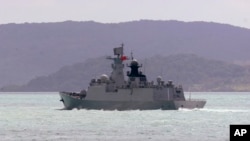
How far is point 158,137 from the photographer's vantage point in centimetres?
7469

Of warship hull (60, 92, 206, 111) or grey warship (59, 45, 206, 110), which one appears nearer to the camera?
grey warship (59, 45, 206, 110)

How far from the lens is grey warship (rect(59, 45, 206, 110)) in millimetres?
119125

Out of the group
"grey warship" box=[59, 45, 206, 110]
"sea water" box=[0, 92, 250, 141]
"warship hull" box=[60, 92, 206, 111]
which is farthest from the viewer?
"warship hull" box=[60, 92, 206, 111]

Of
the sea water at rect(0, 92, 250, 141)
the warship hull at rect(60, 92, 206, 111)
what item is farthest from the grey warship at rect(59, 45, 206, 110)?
the sea water at rect(0, 92, 250, 141)

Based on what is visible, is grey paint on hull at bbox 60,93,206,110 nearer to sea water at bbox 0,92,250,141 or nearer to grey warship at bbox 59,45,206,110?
grey warship at bbox 59,45,206,110

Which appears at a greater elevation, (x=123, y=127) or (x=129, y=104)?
(x=129, y=104)

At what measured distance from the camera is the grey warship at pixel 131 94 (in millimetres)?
119125

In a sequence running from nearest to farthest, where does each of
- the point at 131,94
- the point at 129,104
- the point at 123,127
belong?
the point at 123,127 < the point at 131,94 < the point at 129,104

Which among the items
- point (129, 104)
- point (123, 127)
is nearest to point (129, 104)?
point (129, 104)

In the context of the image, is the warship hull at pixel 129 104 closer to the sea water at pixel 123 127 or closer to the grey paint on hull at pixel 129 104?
the grey paint on hull at pixel 129 104

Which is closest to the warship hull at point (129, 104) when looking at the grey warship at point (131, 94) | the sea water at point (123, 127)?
the grey warship at point (131, 94)

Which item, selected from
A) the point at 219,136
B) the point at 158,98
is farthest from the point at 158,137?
the point at 158,98

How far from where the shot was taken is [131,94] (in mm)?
119375

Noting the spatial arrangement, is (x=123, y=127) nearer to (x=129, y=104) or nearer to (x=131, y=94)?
(x=131, y=94)
